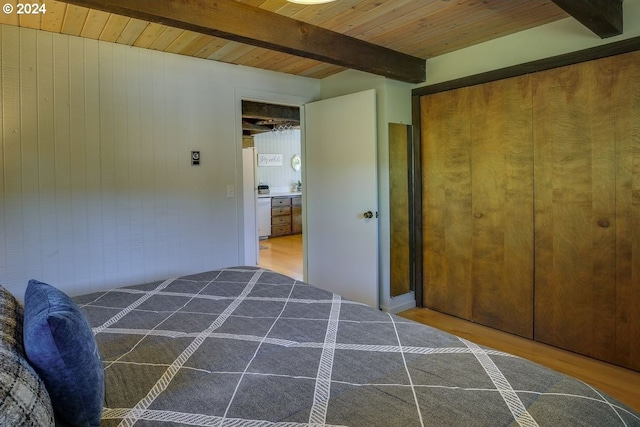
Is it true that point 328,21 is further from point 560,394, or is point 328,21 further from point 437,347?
point 560,394

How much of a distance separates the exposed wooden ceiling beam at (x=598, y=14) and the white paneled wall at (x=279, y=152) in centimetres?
674

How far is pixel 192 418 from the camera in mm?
976

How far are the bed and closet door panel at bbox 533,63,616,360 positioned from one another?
1.65 m

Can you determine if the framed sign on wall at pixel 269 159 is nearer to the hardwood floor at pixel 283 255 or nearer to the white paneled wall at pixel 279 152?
the white paneled wall at pixel 279 152

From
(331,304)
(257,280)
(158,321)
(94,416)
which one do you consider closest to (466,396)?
(331,304)

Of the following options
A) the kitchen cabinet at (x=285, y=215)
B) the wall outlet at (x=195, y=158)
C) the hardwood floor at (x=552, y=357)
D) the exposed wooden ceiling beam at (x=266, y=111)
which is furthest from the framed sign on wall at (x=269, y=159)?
the hardwood floor at (x=552, y=357)

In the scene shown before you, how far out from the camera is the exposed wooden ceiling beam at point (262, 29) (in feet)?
6.11

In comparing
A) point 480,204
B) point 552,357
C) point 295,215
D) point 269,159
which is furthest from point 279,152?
point 552,357

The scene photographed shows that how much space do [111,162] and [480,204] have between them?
110 inches

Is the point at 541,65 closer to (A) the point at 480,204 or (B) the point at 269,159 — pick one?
(A) the point at 480,204

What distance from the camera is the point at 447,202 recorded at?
3281 mm

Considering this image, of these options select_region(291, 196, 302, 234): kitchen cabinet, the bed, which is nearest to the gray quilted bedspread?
the bed

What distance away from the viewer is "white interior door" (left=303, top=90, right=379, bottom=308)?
3295mm

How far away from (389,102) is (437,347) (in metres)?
2.44
